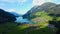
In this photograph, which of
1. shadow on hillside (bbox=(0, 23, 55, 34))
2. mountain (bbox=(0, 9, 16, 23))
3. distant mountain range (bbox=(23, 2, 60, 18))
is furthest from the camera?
distant mountain range (bbox=(23, 2, 60, 18))

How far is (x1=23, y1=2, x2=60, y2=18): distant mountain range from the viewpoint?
25.6ft

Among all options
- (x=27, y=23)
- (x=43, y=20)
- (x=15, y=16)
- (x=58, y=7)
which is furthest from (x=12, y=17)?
(x=58, y=7)

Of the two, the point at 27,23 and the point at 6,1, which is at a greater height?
the point at 6,1

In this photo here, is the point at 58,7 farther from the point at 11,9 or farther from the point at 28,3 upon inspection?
the point at 11,9

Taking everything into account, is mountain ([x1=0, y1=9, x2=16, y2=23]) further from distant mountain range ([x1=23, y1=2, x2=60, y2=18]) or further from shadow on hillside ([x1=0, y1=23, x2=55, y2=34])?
distant mountain range ([x1=23, y1=2, x2=60, y2=18])

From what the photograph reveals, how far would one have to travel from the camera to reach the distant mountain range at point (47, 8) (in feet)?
25.6

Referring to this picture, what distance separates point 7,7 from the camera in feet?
25.5

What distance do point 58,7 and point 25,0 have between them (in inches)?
57.8

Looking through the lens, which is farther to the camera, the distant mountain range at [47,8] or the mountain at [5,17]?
the distant mountain range at [47,8]

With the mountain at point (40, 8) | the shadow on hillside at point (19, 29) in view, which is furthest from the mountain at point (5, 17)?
the mountain at point (40, 8)

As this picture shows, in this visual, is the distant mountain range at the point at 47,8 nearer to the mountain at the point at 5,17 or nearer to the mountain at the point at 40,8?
the mountain at the point at 40,8

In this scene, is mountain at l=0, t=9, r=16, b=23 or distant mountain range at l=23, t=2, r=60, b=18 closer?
mountain at l=0, t=9, r=16, b=23

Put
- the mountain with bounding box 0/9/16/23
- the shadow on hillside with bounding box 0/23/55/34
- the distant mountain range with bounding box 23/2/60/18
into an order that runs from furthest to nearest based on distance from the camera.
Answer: the distant mountain range with bounding box 23/2/60/18
the mountain with bounding box 0/9/16/23
the shadow on hillside with bounding box 0/23/55/34

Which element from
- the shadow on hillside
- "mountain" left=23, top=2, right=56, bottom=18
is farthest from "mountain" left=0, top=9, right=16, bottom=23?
"mountain" left=23, top=2, right=56, bottom=18
